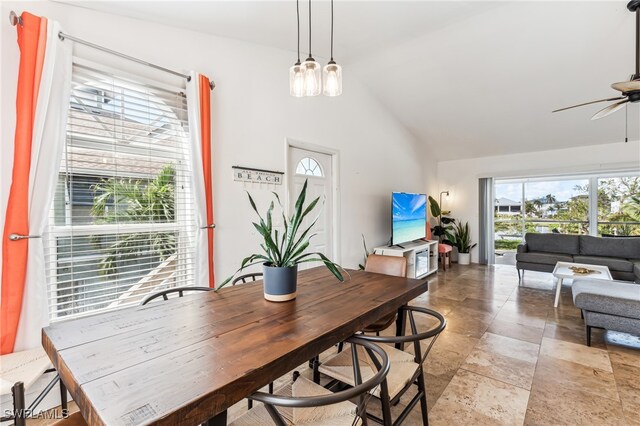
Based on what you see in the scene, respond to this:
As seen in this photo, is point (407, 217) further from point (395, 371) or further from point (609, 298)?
point (395, 371)

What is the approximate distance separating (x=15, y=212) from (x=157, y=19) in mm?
1595

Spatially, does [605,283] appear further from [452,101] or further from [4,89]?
[4,89]

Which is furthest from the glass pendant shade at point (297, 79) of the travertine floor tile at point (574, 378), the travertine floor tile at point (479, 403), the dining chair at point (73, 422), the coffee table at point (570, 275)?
the coffee table at point (570, 275)

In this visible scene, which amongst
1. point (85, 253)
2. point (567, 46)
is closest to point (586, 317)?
point (567, 46)

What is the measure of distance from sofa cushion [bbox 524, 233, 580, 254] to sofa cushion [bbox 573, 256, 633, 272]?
0.40 metres

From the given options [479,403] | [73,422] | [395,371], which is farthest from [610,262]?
[73,422]

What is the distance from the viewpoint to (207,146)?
7.66 ft

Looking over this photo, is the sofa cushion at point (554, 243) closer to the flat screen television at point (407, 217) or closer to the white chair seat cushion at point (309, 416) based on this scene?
the flat screen television at point (407, 217)

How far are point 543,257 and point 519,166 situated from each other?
6.83ft

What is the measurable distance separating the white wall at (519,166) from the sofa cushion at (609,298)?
3270 millimetres

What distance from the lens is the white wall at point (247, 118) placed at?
72.2 inches

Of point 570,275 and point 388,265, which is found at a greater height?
point 388,265

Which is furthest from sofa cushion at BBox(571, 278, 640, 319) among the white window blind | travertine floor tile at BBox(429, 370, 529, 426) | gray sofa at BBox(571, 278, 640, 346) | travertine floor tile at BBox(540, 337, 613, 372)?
the white window blind

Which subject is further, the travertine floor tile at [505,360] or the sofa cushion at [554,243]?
the sofa cushion at [554,243]
